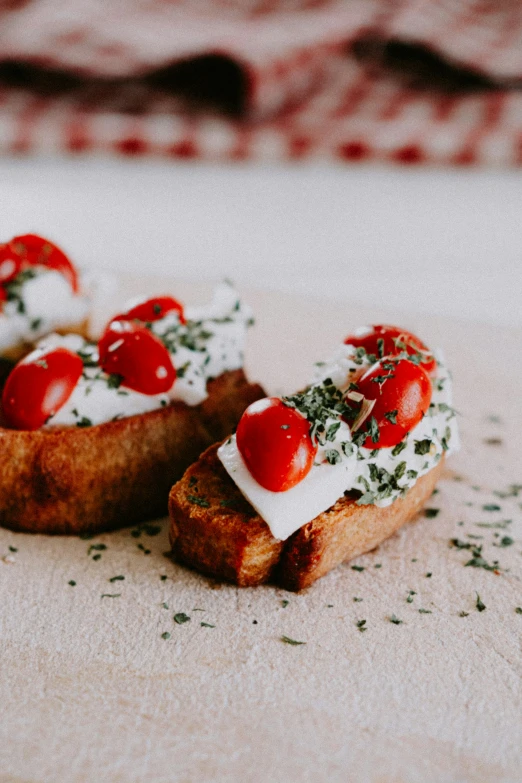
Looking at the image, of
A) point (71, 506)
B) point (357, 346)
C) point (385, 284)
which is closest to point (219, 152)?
point (385, 284)

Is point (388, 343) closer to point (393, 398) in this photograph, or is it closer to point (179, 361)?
point (393, 398)

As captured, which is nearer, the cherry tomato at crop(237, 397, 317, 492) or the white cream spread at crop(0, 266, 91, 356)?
the cherry tomato at crop(237, 397, 317, 492)

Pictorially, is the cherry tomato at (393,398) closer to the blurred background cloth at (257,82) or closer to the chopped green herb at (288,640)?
the chopped green herb at (288,640)

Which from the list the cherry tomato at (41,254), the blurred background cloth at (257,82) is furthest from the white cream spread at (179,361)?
the blurred background cloth at (257,82)

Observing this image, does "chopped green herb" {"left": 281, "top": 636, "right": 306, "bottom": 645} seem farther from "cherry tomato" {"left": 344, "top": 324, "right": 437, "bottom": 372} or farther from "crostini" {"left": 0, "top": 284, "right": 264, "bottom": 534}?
"cherry tomato" {"left": 344, "top": 324, "right": 437, "bottom": 372}

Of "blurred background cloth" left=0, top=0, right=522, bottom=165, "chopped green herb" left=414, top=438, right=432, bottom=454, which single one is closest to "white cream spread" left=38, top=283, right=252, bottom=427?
"chopped green herb" left=414, top=438, right=432, bottom=454

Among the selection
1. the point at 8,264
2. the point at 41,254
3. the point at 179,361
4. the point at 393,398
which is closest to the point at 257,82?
the point at 41,254

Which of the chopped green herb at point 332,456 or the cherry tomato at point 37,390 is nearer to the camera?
the chopped green herb at point 332,456
